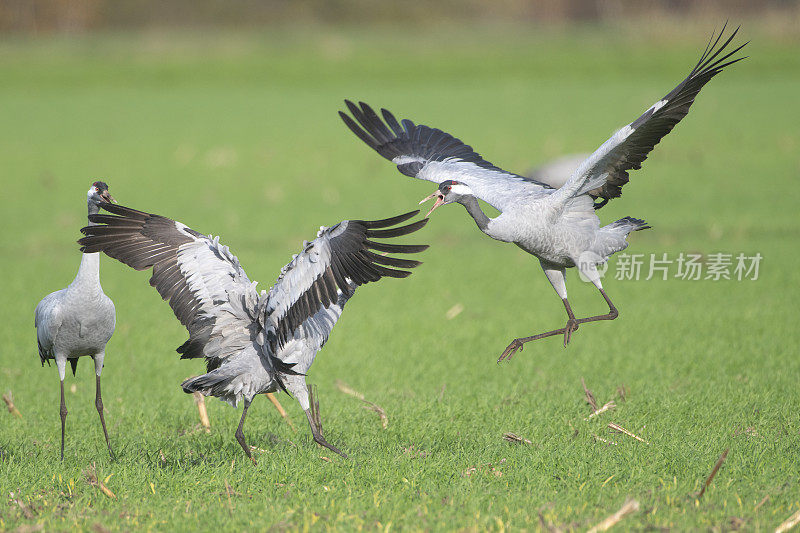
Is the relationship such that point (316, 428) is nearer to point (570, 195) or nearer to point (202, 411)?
point (202, 411)

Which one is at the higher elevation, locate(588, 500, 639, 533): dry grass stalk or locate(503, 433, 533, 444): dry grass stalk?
locate(503, 433, 533, 444): dry grass stalk

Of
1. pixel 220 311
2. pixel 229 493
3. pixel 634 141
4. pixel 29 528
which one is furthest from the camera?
pixel 220 311

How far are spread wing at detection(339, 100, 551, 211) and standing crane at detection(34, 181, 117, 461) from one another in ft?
7.26

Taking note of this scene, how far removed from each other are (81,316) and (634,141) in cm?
397

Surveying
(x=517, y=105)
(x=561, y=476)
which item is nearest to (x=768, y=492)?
(x=561, y=476)

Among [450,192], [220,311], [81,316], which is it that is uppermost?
[81,316]

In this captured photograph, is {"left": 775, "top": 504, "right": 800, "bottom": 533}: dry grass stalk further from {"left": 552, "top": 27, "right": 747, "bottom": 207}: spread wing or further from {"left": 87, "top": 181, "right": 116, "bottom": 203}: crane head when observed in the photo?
{"left": 87, "top": 181, "right": 116, "bottom": 203}: crane head

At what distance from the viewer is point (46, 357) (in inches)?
283

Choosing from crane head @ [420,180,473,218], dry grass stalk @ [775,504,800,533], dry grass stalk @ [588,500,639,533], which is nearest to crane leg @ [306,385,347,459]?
crane head @ [420,180,473,218]

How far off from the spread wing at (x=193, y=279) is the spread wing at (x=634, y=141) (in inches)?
92.0

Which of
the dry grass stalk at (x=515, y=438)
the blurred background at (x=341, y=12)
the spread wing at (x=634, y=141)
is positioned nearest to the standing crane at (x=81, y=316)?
the dry grass stalk at (x=515, y=438)

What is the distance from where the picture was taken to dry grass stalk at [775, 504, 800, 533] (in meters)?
4.80

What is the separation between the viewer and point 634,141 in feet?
21.0

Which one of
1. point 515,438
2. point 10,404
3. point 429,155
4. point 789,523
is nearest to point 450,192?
point 429,155
